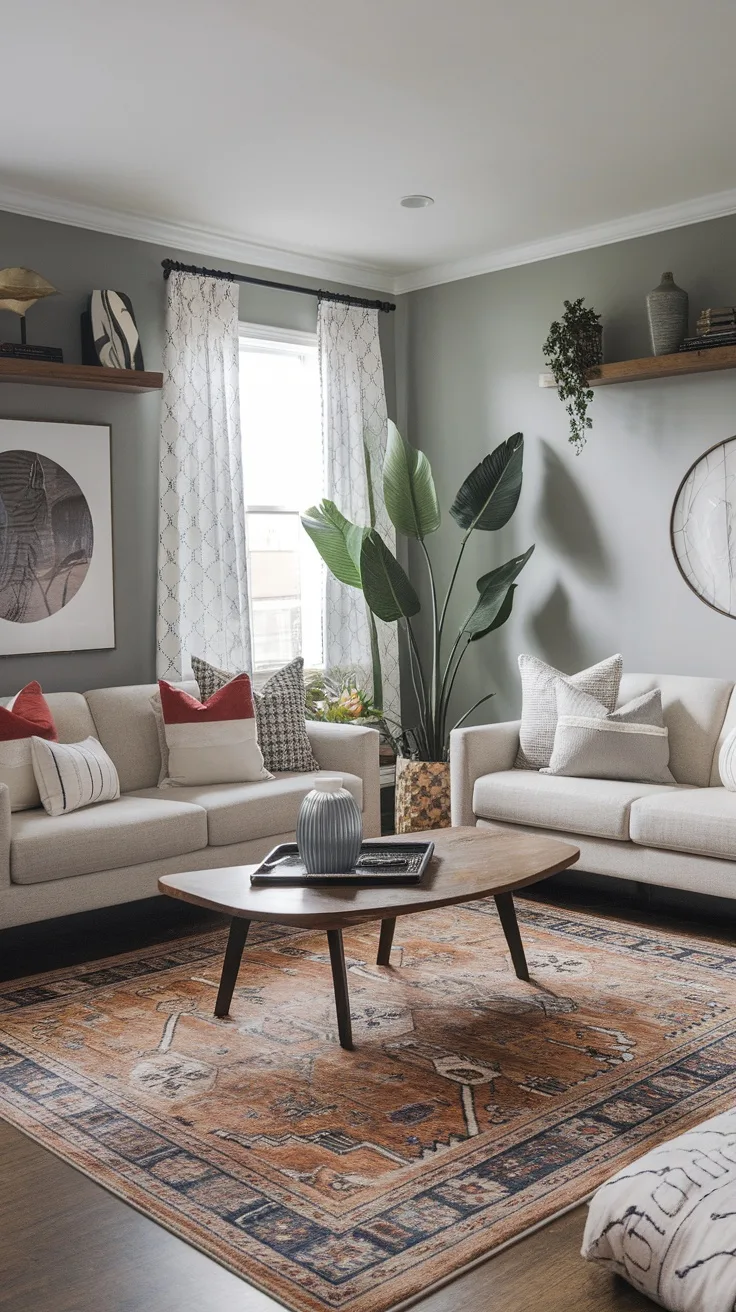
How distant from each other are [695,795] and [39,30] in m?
3.23

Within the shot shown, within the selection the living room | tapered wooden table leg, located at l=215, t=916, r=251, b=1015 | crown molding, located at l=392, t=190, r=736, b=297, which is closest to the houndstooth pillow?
the living room

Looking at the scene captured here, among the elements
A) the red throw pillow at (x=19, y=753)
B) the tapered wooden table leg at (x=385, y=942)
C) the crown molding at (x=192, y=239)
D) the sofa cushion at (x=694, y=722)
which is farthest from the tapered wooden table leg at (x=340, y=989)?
the crown molding at (x=192, y=239)

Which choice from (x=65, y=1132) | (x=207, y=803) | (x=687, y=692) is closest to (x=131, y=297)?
(x=207, y=803)

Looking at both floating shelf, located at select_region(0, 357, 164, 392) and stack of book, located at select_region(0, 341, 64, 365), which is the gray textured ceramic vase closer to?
floating shelf, located at select_region(0, 357, 164, 392)

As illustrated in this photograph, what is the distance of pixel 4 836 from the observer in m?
3.67

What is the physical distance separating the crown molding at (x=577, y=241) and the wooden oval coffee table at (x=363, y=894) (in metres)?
2.91

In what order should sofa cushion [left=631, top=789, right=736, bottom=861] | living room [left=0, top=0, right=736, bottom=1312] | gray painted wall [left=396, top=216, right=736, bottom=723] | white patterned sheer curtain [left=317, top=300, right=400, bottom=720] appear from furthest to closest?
1. white patterned sheer curtain [left=317, top=300, right=400, bottom=720]
2. gray painted wall [left=396, top=216, right=736, bottom=723]
3. sofa cushion [left=631, top=789, right=736, bottom=861]
4. living room [left=0, top=0, right=736, bottom=1312]

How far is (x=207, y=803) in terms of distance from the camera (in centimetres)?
433

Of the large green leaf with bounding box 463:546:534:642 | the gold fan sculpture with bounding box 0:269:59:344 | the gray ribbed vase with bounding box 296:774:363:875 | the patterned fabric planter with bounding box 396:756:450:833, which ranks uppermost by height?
the gold fan sculpture with bounding box 0:269:59:344

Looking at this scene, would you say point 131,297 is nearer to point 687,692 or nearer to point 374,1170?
point 687,692

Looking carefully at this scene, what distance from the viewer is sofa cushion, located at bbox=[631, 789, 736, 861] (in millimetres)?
3971

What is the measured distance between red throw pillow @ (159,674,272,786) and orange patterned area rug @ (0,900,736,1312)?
725 millimetres

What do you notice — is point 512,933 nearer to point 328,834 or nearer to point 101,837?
point 328,834

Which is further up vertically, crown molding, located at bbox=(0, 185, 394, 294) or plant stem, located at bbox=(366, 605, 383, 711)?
crown molding, located at bbox=(0, 185, 394, 294)
